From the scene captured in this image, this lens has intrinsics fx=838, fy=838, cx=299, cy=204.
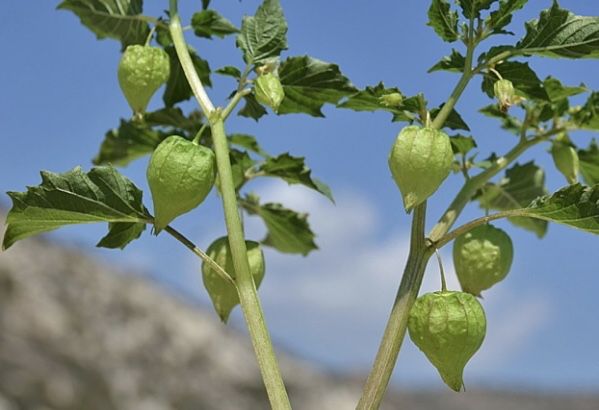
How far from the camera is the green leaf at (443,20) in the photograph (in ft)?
5.33

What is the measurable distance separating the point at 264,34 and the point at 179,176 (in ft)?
1.50

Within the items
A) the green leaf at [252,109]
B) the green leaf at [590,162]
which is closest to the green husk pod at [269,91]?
the green leaf at [252,109]

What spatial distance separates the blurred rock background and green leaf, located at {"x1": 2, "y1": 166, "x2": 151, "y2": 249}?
30.6ft

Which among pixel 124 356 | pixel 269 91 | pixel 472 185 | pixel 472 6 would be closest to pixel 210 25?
pixel 269 91

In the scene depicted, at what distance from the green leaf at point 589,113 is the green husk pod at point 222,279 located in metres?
0.83

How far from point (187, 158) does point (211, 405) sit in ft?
45.2

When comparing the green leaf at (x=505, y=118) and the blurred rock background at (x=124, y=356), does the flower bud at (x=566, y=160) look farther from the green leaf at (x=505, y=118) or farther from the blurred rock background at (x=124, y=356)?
the blurred rock background at (x=124, y=356)

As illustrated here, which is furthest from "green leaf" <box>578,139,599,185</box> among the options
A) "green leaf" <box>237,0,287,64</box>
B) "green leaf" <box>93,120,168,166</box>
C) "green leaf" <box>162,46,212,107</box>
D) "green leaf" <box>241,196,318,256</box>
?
"green leaf" <box>93,120,168,166</box>

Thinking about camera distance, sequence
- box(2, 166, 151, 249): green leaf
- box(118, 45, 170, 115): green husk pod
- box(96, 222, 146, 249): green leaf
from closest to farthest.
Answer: box(2, 166, 151, 249): green leaf
box(96, 222, 146, 249): green leaf
box(118, 45, 170, 115): green husk pod

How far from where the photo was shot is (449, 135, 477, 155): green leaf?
71.2 inches

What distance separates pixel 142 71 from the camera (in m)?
1.83

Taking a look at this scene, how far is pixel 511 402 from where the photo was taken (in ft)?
64.2

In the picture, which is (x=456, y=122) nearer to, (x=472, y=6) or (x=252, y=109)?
(x=472, y=6)

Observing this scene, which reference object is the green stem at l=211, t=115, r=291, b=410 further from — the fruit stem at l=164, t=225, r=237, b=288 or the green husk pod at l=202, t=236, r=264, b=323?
the green husk pod at l=202, t=236, r=264, b=323
